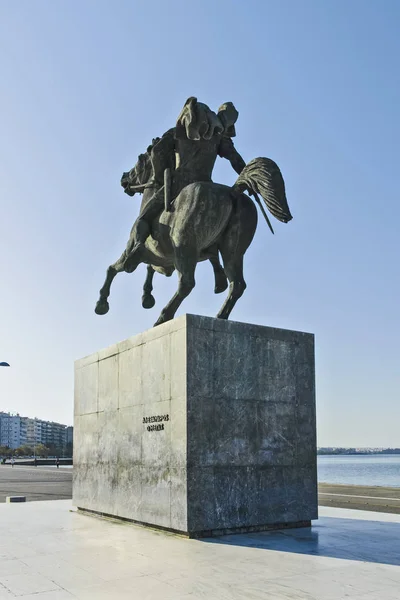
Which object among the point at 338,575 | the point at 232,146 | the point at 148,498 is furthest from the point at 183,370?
the point at 232,146

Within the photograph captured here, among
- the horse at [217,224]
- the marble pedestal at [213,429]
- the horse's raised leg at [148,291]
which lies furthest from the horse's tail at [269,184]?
the horse's raised leg at [148,291]

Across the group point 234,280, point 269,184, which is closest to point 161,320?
point 234,280

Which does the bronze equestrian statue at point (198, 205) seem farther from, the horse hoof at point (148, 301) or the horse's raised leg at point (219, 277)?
the horse hoof at point (148, 301)

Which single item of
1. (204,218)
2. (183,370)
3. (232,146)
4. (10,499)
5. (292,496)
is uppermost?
(232,146)

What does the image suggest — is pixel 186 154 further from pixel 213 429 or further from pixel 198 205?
pixel 213 429

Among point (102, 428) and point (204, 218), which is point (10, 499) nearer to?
point (102, 428)

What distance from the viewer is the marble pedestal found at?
30.9 ft

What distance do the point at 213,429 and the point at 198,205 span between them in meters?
3.73

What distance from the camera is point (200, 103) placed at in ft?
37.8

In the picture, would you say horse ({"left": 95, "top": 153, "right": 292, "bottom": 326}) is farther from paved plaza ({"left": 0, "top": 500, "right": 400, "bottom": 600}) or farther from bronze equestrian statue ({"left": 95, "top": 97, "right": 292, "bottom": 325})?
paved plaza ({"left": 0, "top": 500, "right": 400, "bottom": 600})

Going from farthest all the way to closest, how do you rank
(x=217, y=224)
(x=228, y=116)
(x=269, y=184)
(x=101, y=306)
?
(x=101, y=306), (x=228, y=116), (x=217, y=224), (x=269, y=184)

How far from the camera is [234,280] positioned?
11.5 metres

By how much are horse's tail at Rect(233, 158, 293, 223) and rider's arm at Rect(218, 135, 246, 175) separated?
3.84 feet

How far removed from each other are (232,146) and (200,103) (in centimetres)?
111
